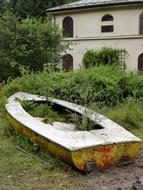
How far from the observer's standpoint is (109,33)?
25.2m

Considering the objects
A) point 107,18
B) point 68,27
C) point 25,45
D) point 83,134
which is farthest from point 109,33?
point 83,134

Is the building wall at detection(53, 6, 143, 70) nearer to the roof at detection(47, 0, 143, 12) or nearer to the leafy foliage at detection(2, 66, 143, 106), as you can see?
the roof at detection(47, 0, 143, 12)

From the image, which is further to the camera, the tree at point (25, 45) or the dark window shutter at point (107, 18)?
the dark window shutter at point (107, 18)

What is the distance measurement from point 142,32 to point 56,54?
7.68m

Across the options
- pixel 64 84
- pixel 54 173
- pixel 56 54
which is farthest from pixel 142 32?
pixel 54 173

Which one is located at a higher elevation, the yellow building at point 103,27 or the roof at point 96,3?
the roof at point 96,3

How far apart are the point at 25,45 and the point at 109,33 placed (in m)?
9.18

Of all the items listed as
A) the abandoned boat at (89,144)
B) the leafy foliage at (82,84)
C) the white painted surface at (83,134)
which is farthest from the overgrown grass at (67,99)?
the white painted surface at (83,134)

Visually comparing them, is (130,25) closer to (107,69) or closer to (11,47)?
(11,47)

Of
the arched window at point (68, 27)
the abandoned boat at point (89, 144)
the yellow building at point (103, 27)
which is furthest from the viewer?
the arched window at point (68, 27)

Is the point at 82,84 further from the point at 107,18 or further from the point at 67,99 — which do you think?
the point at 107,18

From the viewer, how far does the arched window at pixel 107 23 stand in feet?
82.0

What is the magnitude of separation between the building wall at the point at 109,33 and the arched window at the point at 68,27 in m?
0.27

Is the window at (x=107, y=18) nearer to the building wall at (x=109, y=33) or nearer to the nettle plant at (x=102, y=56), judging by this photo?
the building wall at (x=109, y=33)
